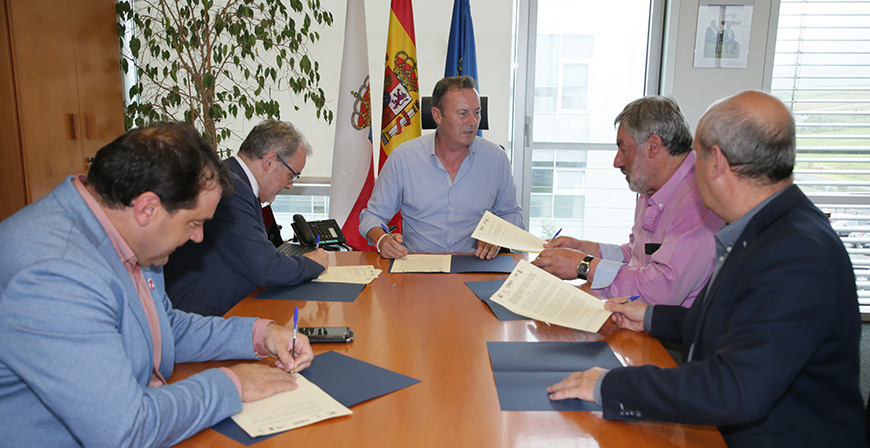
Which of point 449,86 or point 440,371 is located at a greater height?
point 449,86

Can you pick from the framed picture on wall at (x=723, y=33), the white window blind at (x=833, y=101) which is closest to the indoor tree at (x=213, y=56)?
the framed picture on wall at (x=723, y=33)

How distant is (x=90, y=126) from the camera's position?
3.59 m

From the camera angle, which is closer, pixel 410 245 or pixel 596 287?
pixel 596 287

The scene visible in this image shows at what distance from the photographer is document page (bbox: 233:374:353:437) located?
1.08m

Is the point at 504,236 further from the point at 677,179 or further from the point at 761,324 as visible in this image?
the point at 761,324

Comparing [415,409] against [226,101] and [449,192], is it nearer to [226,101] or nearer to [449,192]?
Result: [449,192]

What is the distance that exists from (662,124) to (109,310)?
1740 mm

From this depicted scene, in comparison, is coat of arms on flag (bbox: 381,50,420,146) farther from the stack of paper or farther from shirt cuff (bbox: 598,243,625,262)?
shirt cuff (bbox: 598,243,625,262)

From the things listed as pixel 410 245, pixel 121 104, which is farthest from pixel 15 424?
pixel 121 104

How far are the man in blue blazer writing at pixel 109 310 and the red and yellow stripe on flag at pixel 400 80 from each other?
2769 mm

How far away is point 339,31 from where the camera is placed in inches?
166

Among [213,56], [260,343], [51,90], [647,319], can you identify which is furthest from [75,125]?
[647,319]

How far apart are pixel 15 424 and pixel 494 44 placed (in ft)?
12.8

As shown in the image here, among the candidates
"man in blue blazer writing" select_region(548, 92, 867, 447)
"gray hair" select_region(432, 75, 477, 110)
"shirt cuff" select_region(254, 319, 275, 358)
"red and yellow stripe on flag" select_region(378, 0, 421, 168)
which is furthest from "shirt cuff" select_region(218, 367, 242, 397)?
"red and yellow stripe on flag" select_region(378, 0, 421, 168)
